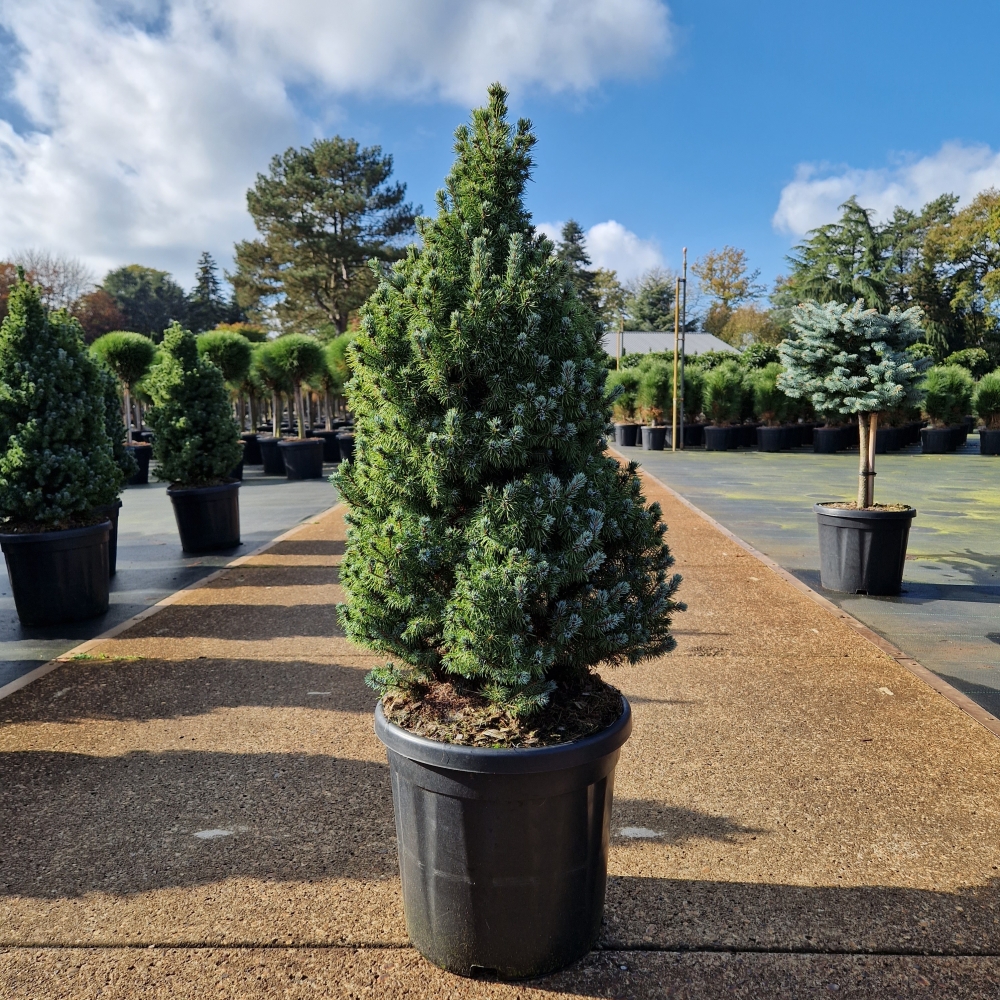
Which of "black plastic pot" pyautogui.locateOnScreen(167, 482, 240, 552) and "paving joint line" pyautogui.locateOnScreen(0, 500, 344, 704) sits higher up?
"black plastic pot" pyautogui.locateOnScreen(167, 482, 240, 552)

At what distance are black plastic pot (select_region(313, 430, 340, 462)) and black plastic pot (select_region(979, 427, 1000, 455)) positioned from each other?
16489 mm

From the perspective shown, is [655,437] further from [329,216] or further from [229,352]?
[329,216]

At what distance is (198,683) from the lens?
468 cm

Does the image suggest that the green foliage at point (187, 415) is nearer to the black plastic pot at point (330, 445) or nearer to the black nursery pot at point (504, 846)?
the black nursery pot at point (504, 846)

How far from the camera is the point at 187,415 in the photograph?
827cm

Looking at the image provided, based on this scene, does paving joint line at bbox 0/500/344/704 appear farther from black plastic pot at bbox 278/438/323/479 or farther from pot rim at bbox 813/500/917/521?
black plastic pot at bbox 278/438/323/479

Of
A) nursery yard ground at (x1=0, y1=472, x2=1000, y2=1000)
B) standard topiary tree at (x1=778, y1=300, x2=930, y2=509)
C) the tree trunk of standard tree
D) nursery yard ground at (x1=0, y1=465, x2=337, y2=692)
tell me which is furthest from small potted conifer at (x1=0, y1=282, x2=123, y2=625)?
the tree trunk of standard tree

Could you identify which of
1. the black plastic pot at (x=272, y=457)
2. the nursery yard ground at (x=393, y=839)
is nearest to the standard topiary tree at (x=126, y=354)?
the black plastic pot at (x=272, y=457)

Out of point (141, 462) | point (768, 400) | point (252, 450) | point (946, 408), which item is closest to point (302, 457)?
point (141, 462)

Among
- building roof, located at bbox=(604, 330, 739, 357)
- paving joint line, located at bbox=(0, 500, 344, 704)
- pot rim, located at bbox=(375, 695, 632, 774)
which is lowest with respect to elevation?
paving joint line, located at bbox=(0, 500, 344, 704)

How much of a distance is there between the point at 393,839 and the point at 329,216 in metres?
44.0

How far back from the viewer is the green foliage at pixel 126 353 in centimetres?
1586

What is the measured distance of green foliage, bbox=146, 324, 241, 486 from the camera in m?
8.27

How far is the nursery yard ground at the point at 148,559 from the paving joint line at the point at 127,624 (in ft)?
0.24
